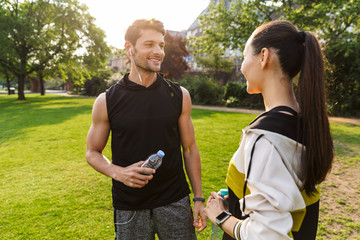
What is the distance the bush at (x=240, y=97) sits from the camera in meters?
21.1

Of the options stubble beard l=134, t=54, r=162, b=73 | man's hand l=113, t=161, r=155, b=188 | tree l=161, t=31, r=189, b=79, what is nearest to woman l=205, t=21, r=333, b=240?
man's hand l=113, t=161, r=155, b=188

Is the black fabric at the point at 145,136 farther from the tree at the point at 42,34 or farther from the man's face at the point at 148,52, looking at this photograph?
the tree at the point at 42,34

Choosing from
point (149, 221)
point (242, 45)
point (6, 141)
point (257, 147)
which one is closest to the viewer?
point (257, 147)

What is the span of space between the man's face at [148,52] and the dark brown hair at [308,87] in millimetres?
1039

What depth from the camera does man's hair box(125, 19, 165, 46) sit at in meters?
2.20

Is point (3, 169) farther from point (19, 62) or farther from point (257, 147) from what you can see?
point (19, 62)

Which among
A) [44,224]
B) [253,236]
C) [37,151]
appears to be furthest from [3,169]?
[253,236]

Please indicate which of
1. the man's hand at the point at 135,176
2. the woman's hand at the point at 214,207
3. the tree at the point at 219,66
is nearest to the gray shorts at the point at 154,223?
the man's hand at the point at 135,176

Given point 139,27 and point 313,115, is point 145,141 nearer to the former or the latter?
point 139,27

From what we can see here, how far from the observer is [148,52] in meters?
2.19

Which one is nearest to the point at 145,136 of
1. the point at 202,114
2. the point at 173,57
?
the point at 202,114

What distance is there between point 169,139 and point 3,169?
681cm

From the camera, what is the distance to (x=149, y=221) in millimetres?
2078

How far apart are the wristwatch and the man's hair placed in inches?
63.7
